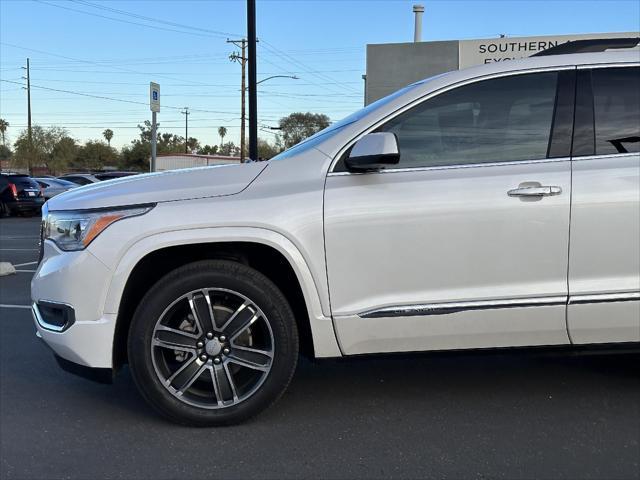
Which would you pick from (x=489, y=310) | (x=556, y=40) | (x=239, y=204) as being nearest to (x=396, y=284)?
(x=489, y=310)

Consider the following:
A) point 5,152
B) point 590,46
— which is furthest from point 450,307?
point 5,152

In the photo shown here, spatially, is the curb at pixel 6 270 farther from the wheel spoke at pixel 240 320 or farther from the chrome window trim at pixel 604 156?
the chrome window trim at pixel 604 156

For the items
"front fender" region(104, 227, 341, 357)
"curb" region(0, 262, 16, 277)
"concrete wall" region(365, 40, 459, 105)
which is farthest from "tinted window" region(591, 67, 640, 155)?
"concrete wall" region(365, 40, 459, 105)

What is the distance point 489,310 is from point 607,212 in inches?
32.0

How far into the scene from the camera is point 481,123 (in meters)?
3.25

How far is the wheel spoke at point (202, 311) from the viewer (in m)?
3.13

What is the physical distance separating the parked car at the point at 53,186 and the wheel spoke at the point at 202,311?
20.5 metres

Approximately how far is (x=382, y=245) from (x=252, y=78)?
753 cm

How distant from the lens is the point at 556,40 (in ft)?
46.8

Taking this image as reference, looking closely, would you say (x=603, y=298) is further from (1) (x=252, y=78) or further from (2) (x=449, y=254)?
(1) (x=252, y=78)

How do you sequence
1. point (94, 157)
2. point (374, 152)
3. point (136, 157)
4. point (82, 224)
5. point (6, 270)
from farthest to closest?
point (94, 157), point (136, 157), point (6, 270), point (82, 224), point (374, 152)

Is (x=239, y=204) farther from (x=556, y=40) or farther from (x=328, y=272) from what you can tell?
(x=556, y=40)

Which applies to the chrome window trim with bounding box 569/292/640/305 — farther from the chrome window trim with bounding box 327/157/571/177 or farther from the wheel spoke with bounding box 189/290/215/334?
the wheel spoke with bounding box 189/290/215/334

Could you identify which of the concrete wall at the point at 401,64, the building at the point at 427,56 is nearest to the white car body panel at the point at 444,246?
the building at the point at 427,56
